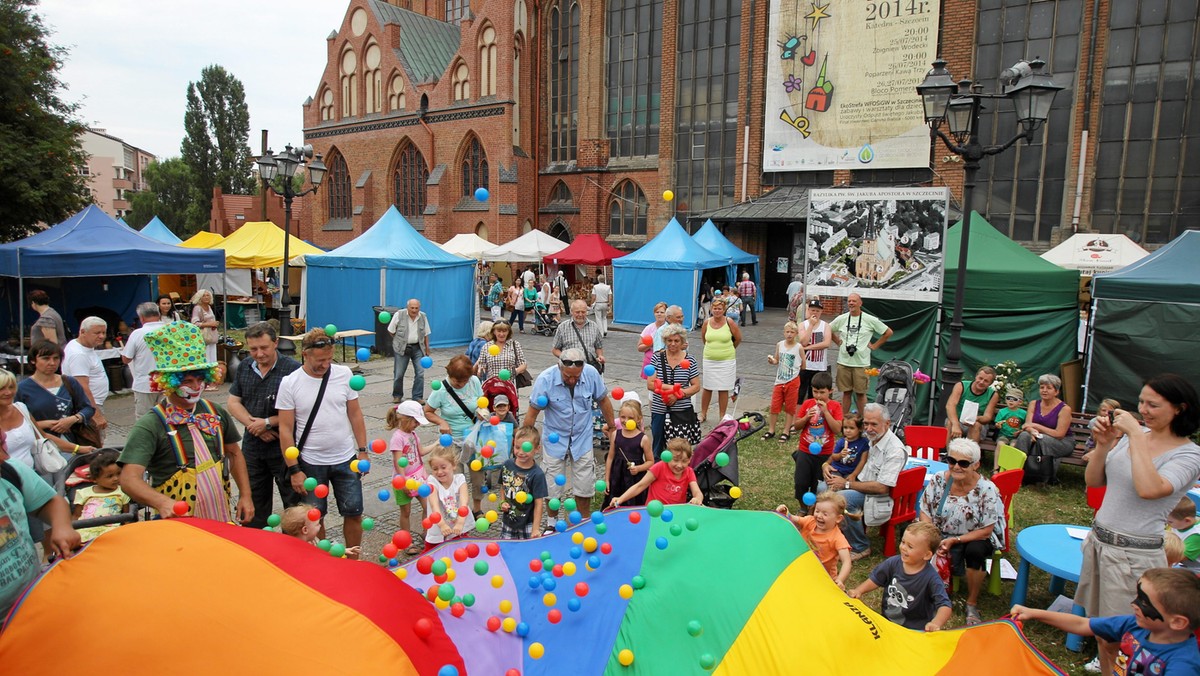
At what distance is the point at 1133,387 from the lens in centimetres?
976

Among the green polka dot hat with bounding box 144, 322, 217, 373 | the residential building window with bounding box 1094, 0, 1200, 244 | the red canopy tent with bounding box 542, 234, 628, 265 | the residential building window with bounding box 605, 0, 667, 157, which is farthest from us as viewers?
the residential building window with bounding box 605, 0, 667, 157

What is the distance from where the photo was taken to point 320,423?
4.99 metres

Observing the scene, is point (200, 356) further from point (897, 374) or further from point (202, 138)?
point (202, 138)

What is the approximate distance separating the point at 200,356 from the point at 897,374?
7576mm

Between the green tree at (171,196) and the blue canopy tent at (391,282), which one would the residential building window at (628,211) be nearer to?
the blue canopy tent at (391,282)

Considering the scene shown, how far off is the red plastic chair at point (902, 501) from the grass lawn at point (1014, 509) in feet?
0.69

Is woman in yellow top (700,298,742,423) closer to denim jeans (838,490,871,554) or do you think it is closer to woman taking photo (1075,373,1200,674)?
denim jeans (838,490,871,554)

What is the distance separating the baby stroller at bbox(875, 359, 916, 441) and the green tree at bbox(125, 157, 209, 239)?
61010 mm

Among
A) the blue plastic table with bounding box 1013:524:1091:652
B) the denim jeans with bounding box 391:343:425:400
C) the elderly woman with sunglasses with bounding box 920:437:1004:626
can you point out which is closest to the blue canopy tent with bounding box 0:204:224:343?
the denim jeans with bounding box 391:343:425:400

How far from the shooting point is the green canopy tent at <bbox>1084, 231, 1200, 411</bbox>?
927 centimetres

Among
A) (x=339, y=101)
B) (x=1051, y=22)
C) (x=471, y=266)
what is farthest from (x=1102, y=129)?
(x=339, y=101)

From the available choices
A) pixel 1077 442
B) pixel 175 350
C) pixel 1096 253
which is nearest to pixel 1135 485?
pixel 1077 442

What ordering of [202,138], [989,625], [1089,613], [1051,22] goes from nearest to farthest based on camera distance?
[989,625], [1089,613], [1051,22], [202,138]

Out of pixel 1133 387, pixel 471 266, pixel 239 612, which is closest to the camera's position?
pixel 239 612
